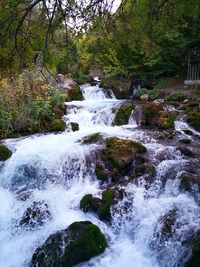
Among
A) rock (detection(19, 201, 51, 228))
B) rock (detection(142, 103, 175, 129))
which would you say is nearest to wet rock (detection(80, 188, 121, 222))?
rock (detection(19, 201, 51, 228))

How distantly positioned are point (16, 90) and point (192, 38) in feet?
25.2

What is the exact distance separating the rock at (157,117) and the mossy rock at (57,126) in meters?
2.60

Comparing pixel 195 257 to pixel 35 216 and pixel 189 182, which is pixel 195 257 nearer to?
pixel 189 182

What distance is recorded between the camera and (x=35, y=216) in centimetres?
714

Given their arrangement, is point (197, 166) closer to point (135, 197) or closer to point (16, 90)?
point (135, 197)

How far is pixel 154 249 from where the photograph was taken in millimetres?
6281

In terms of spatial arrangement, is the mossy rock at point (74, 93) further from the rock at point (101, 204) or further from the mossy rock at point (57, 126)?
the rock at point (101, 204)

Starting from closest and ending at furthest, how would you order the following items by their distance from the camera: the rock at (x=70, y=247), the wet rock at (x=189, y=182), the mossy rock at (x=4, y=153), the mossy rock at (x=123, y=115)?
the rock at (x=70, y=247), the wet rock at (x=189, y=182), the mossy rock at (x=4, y=153), the mossy rock at (x=123, y=115)

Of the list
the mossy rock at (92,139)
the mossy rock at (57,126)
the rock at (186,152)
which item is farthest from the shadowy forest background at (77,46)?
the rock at (186,152)

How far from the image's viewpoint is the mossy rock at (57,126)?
1132 centimetres

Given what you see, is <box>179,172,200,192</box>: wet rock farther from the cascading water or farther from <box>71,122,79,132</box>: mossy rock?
<box>71,122,79,132</box>: mossy rock

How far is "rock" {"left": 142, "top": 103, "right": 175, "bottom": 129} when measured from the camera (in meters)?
11.4

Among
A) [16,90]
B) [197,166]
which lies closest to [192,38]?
[16,90]

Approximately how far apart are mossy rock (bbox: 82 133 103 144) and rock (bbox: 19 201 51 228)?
116 inches
